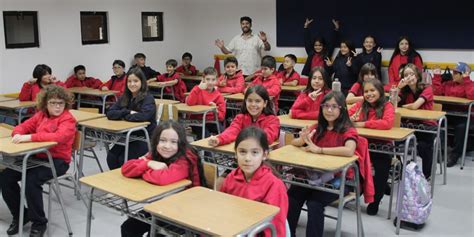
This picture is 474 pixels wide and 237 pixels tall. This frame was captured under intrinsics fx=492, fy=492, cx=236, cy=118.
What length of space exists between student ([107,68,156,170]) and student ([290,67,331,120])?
1.22m

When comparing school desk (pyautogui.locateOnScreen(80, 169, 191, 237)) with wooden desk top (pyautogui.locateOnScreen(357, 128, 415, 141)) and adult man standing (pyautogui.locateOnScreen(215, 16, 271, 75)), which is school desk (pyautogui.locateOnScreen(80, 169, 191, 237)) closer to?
wooden desk top (pyautogui.locateOnScreen(357, 128, 415, 141))

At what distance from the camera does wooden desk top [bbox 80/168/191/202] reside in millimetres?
2300

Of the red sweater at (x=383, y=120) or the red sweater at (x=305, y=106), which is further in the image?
the red sweater at (x=305, y=106)

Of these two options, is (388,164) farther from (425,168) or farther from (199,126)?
(199,126)

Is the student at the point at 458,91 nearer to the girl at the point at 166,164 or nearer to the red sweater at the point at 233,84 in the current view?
the red sweater at the point at 233,84

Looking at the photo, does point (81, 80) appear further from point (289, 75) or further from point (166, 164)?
point (166, 164)

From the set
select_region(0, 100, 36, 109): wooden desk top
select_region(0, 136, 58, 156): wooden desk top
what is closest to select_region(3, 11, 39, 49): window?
select_region(0, 100, 36, 109): wooden desk top

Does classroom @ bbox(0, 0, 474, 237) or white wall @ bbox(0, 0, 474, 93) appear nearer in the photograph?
classroom @ bbox(0, 0, 474, 237)

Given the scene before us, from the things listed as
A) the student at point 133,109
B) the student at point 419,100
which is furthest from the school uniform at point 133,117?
the student at point 419,100

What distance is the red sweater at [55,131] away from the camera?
11.0 feet

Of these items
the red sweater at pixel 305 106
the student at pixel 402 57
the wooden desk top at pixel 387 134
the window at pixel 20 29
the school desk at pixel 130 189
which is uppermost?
the window at pixel 20 29

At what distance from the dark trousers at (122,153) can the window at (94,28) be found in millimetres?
3791

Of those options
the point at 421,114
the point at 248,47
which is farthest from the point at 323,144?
the point at 248,47

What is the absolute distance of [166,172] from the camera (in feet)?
8.02
